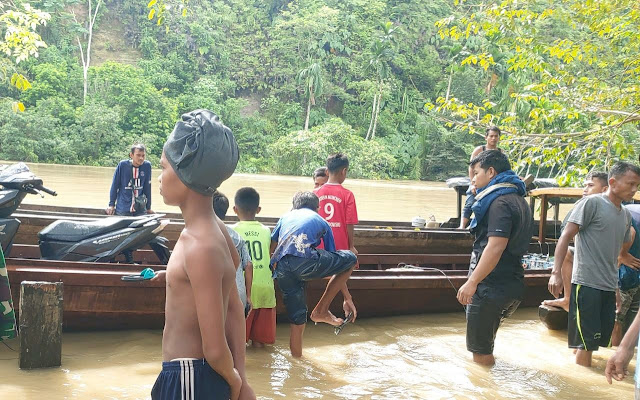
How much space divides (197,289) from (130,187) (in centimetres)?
681

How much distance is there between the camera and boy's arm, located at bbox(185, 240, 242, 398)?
2.01m

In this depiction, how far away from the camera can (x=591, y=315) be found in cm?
532

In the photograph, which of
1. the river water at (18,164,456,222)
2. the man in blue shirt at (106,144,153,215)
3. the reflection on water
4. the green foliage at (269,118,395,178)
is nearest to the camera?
the reflection on water

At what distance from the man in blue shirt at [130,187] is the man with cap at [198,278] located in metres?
6.48

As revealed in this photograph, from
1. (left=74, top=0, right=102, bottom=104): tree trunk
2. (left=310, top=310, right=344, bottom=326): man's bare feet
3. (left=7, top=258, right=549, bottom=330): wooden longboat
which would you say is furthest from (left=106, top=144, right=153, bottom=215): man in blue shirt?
(left=74, top=0, right=102, bottom=104): tree trunk

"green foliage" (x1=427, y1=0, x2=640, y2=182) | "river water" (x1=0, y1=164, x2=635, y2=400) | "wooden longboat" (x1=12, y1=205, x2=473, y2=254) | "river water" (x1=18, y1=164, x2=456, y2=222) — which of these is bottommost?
"river water" (x1=0, y1=164, x2=635, y2=400)

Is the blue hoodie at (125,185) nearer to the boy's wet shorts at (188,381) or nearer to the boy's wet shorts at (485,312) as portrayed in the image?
the boy's wet shorts at (485,312)

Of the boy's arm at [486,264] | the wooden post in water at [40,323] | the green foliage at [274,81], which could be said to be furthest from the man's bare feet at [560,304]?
the green foliage at [274,81]

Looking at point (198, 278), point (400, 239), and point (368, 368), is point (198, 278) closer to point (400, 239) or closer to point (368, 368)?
point (368, 368)

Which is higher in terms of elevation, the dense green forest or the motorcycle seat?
the dense green forest

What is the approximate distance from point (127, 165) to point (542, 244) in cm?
627

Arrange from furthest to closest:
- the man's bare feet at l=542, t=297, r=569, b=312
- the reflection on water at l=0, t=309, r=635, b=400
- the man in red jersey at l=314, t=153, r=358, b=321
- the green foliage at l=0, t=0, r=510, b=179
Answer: the green foliage at l=0, t=0, r=510, b=179 < the man's bare feet at l=542, t=297, r=569, b=312 < the man in red jersey at l=314, t=153, r=358, b=321 < the reflection on water at l=0, t=309, r=635, b=400

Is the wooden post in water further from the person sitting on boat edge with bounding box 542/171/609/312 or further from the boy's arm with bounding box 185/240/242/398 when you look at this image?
the person sitting on boat edge with bounding box 542/171/609/312

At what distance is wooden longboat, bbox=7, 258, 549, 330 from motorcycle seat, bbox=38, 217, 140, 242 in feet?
1.66
